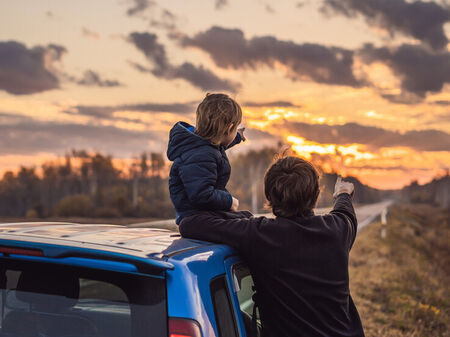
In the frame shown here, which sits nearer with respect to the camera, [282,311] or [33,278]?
[33,278]

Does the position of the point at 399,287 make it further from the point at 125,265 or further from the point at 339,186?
the point at 125,265

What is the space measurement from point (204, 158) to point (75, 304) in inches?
48.6

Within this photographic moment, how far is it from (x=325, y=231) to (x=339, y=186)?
71cm

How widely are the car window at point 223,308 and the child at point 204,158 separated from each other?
84cm

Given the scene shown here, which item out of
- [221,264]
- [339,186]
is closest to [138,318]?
[221,264]

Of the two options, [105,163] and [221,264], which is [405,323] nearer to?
[221,264]

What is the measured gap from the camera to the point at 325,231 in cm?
284

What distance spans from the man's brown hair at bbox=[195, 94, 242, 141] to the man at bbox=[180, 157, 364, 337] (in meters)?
0.61

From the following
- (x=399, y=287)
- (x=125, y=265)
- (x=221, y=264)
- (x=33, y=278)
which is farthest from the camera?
(x=399, y=287)

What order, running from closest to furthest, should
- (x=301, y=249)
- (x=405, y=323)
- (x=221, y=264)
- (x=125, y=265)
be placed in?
(x=125, y=265), (x=221, y=264), (x=301, y=249), (x=405, y=323)

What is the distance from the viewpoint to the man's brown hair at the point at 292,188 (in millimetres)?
2891

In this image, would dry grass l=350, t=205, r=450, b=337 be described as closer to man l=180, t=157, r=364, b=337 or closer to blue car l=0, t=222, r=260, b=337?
man l=180, t=157, r=364, b=337

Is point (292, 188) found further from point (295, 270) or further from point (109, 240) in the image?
point (109, 240)

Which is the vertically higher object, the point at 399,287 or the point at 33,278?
the point at 33,278
